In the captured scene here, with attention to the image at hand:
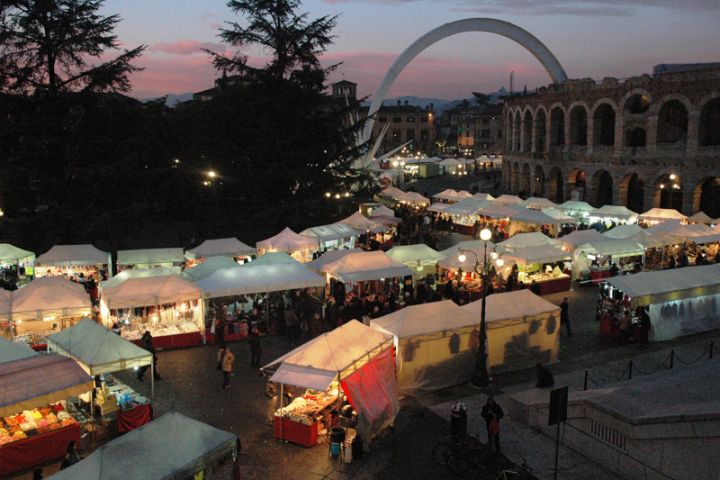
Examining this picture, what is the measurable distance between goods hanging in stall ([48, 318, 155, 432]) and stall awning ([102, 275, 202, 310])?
11.0 ft

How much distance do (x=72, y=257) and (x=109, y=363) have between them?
40.0 feet

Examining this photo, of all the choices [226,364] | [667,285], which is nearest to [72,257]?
[226,364]

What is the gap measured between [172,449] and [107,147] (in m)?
24.1

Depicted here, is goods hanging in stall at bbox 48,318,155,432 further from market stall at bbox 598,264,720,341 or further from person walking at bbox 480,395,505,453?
market stall at bbox 598,264,720,341

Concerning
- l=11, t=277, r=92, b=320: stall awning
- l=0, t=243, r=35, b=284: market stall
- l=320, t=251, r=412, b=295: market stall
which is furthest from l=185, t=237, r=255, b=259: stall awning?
l=11, t=277, r=92, b=320: stall awning

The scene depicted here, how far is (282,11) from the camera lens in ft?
109

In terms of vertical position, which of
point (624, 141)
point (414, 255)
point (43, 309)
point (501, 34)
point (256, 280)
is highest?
point (501, 34)

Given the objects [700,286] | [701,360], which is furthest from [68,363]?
[700,286]

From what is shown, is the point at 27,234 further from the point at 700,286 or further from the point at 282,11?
the point at 700,286

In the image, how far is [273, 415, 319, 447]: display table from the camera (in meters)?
10.8

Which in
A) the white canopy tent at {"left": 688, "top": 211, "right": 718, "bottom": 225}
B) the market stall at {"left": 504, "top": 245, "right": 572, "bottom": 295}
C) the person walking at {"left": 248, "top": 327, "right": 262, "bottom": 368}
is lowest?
the person walking at {"left": 248, "top": 327, "right": 262, "bottom": 368}

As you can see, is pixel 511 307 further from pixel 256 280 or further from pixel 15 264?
pixel 15 264

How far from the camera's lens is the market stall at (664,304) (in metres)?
16.5

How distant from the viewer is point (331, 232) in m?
26.7
